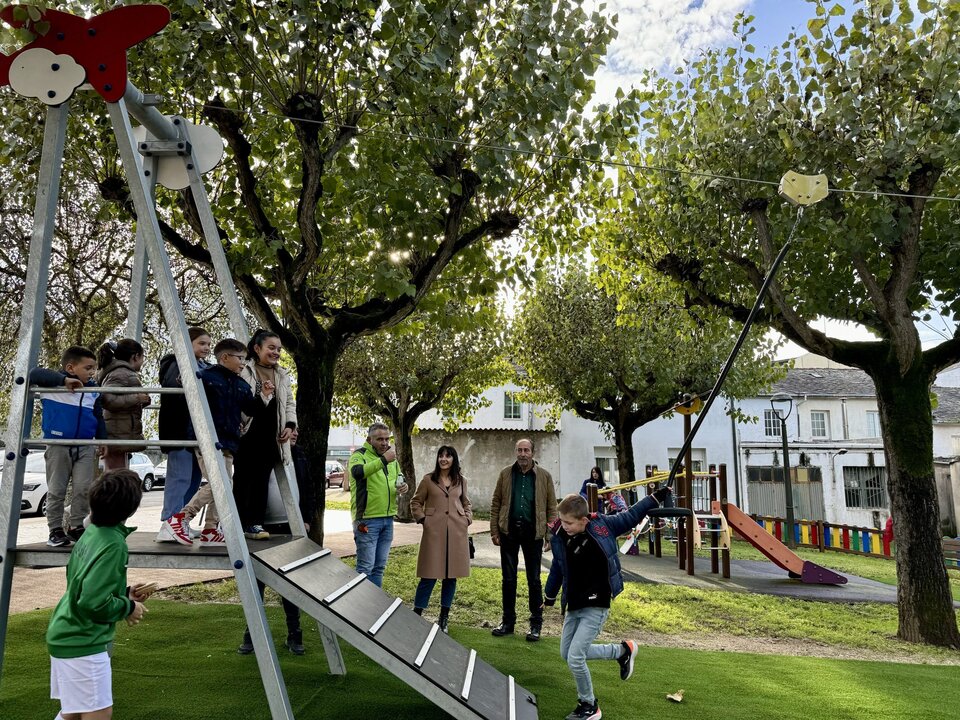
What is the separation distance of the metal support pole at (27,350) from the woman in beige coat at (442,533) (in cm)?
375

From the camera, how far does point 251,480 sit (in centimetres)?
539

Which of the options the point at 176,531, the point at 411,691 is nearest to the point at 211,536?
the point at 176,531

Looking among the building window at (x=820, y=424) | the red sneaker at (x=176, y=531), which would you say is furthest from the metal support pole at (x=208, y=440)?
the building window at (x=820, y=424)

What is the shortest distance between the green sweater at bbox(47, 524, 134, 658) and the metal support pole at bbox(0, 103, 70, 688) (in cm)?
81

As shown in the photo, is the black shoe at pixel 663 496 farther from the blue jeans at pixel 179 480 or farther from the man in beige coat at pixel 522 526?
the blue jeans at pixel 179 480

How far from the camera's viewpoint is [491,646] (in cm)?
719

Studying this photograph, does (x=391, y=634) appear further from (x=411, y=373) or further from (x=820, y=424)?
(x=820, y=424)

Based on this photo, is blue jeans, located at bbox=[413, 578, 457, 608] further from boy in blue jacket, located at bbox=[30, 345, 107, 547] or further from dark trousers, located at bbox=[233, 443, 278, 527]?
boy in blue jacket, located at bbox=[30, 345, 107, 547]

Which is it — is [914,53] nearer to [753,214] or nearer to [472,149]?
[753,214]

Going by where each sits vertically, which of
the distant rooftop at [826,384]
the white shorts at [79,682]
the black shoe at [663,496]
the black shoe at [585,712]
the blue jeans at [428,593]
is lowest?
the black shoe at [585,712]

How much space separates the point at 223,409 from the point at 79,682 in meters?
1.92

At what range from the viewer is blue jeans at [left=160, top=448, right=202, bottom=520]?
4.99 meters

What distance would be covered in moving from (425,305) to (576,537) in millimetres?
5737

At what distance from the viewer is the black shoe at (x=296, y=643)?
630cm
